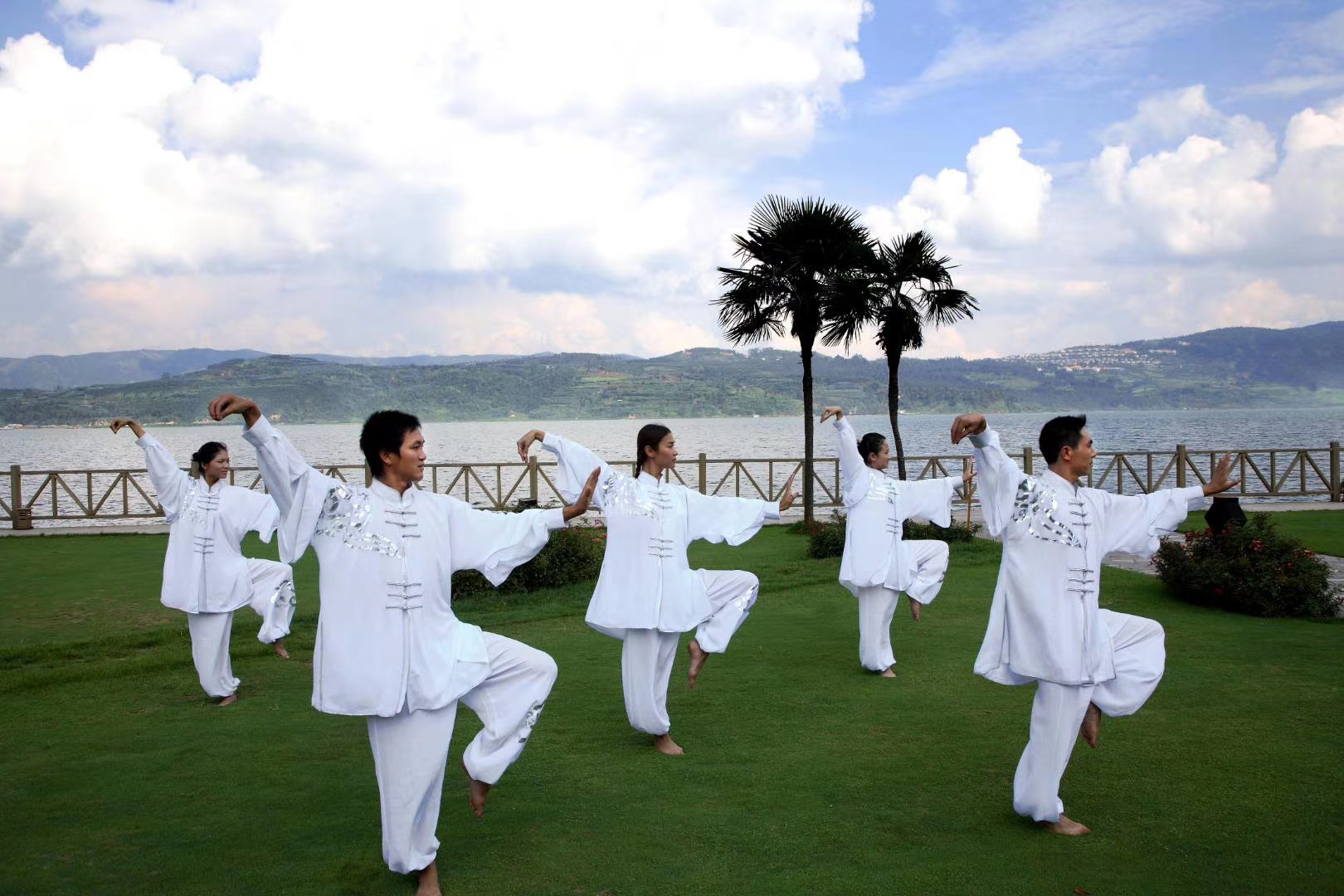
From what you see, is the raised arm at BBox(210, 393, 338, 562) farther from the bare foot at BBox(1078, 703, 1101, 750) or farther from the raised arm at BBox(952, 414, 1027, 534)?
the bare foot at BBox(1078, 703, 1101, 750)

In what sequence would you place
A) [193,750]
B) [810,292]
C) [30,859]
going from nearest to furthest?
[30,859] < [193,750] < [810,292]

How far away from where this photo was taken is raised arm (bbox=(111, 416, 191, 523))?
7.43 metres

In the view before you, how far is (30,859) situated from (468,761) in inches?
84.0

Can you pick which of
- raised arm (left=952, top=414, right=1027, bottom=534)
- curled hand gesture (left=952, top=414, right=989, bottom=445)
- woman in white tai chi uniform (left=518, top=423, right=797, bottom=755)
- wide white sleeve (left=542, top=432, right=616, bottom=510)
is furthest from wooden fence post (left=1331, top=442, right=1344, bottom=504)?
wide white sleeve (left=542, top=432, right=616, bottom=510)

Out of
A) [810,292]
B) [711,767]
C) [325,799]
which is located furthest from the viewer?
[810,292]

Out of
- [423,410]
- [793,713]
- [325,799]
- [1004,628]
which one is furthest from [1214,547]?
[423,410]

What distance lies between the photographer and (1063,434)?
4844 mm

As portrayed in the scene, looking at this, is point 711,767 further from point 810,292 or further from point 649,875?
point 810,292

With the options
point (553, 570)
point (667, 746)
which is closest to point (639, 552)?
point (667, 746)

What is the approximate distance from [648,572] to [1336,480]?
72.5 ft

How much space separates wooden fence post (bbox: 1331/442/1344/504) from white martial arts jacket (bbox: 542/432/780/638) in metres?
21.4

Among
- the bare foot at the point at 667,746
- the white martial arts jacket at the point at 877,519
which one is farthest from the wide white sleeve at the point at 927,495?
the bare foot at the point at 667,746

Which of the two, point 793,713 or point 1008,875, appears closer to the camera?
point 1008,875

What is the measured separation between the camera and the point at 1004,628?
5000 millimetres
